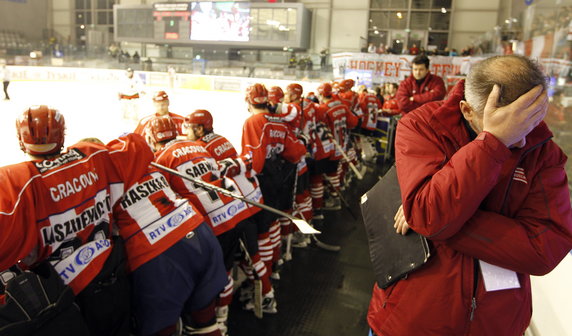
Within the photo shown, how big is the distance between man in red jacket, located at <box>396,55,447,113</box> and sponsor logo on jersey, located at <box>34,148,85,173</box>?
154 inches

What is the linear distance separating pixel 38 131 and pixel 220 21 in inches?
923

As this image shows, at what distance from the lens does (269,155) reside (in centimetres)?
342

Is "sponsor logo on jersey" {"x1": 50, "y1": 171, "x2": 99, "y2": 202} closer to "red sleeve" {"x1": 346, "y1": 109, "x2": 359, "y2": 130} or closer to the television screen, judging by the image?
"red sleeve" {"x1": 346, "y1": 109, "x2": 359, "y2": 130}

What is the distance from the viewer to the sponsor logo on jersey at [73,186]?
5.07 ft

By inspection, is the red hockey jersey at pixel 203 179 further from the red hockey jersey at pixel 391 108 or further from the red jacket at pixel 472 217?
the red hockey jersey at pixel 391 108

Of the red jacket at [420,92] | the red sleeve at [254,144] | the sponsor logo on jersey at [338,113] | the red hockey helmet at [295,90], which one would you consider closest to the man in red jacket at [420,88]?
the red jacket at [420,92]

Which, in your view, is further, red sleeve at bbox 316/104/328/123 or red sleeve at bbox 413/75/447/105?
red sleeve at bbox 316/104/328/123

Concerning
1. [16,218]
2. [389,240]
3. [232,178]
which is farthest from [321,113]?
[16,218]

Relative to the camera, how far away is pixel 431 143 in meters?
1.16

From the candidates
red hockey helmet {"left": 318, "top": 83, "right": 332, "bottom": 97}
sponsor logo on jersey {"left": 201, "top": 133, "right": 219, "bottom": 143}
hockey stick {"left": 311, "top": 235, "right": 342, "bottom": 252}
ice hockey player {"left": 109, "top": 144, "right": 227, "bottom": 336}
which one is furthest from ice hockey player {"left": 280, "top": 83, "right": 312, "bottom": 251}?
ice hockey player {"left": 109, "top": 144, "right": 227, "bottom": 336}

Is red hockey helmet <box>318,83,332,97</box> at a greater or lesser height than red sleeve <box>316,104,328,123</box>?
greater

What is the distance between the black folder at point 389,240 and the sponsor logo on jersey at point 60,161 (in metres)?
1.14

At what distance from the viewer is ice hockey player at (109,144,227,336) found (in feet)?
6.23

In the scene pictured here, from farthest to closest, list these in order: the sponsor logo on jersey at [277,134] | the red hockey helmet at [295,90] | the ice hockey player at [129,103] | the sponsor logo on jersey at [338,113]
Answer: the ice hockey player at [129,103] → the sponsor logo on jersey at [338,113] → the red hockey helmet at [295,90] → the sponsor logo on jersey at [277,134]
